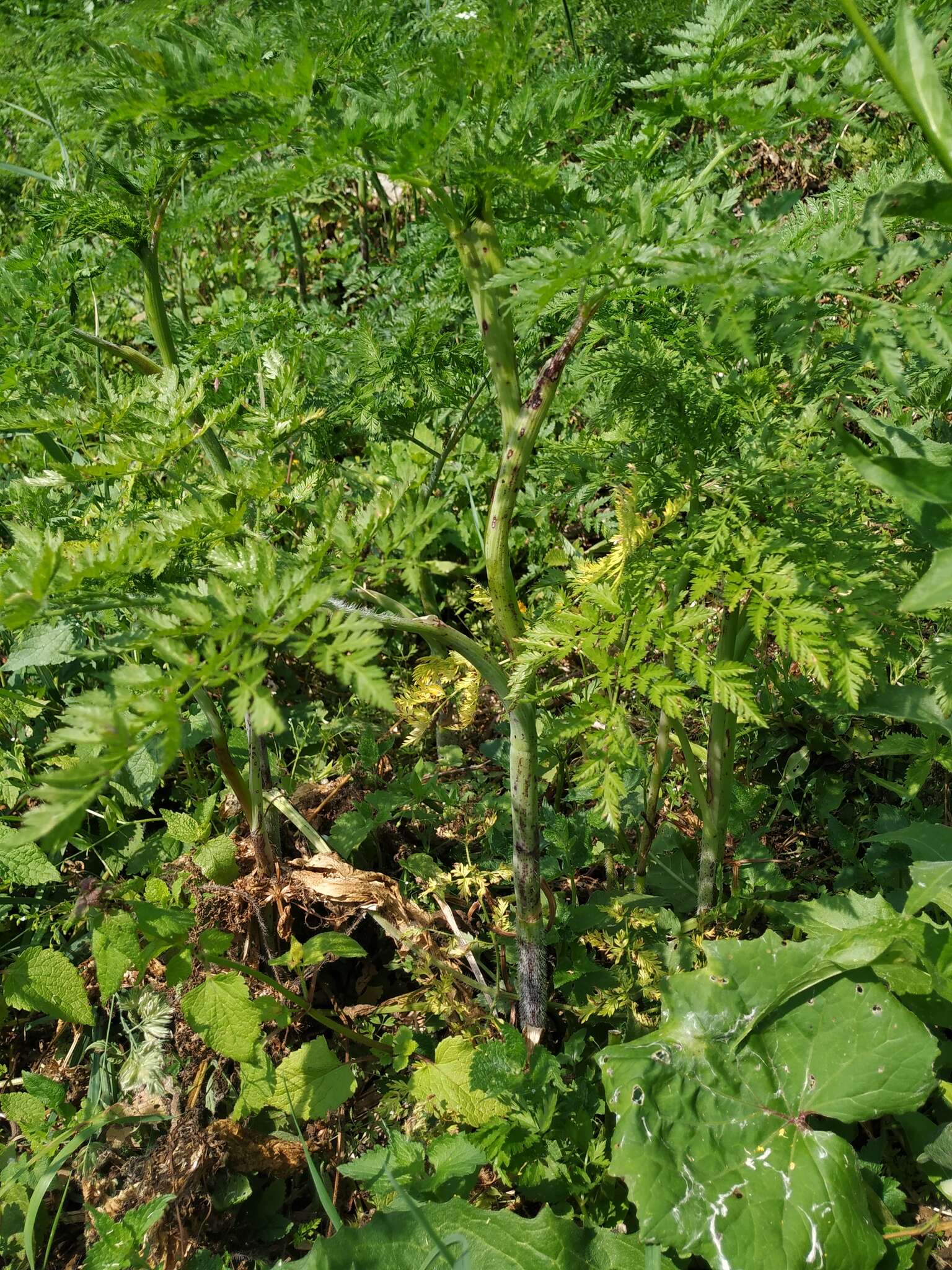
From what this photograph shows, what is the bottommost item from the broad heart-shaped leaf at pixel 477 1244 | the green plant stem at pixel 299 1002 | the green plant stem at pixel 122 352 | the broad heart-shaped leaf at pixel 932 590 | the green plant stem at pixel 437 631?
the broad heart-shaped leaf at pixel 477 1244

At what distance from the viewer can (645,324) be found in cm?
182

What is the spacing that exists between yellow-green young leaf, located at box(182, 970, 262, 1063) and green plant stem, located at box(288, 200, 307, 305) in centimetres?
310

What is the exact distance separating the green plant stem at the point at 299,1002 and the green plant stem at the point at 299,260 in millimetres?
3028

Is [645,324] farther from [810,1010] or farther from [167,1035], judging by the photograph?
[167,1035]

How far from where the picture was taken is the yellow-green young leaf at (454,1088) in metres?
1.92

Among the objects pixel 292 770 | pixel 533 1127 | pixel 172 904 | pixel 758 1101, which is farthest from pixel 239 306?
pixel 758 1101

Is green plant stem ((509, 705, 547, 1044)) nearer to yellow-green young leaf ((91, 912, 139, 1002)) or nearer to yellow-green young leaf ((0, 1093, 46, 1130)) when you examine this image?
yellow-green young leaf ((91, 912, 139, 1002))

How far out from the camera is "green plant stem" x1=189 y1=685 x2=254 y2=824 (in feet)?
6.57

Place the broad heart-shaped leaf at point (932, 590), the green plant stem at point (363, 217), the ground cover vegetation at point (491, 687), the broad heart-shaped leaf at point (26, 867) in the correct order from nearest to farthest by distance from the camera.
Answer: the broad heart-shaped leaf at point (932, 590), the ground cover vegetation at point (491, 687), the broad heart-shaped leaf at point (26, 867), the green plant stem at point (363, 217)

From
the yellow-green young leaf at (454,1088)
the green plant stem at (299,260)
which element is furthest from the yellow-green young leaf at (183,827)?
Result: the green plant stem at (299,260)

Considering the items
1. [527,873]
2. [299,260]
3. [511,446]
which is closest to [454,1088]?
[527,873]

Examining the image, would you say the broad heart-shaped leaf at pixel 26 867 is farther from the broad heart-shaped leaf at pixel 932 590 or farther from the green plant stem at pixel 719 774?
the broad heart-shaped leaf at pixel 932 590

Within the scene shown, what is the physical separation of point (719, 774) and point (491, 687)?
1.65ft

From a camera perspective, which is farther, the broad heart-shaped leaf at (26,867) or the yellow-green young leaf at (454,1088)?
the broad heart-shaped leaf at (26,867)
